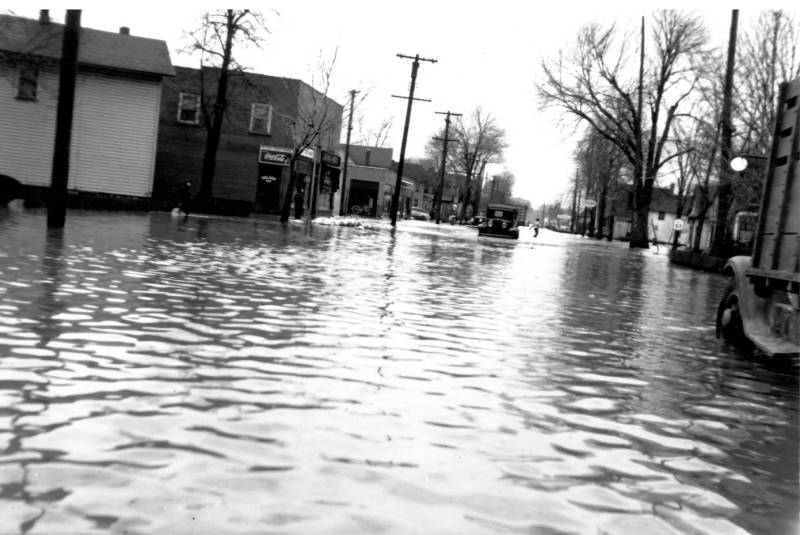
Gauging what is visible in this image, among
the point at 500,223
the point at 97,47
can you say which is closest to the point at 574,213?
the point at 500,223

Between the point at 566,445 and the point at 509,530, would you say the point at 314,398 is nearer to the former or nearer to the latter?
the point at 566,445

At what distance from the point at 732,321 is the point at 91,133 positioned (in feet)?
107

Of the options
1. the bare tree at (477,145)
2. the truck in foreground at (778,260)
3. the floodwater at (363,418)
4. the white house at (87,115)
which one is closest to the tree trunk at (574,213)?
the bare tree at (477,145)

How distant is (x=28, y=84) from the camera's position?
118 feet

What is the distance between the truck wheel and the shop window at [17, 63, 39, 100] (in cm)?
3265

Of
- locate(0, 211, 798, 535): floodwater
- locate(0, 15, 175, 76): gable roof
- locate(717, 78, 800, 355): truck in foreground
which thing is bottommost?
locate(0, 211, 798, 535): floodwater

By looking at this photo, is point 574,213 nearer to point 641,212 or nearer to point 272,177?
point 641,212

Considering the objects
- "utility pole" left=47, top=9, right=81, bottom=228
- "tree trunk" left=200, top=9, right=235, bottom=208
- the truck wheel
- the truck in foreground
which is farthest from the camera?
"tree trunk" left=200, top=9, right=235, bottom=208

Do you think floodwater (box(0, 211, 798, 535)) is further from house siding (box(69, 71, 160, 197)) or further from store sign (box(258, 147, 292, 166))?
store sign (box(258, 147, 292, 166))

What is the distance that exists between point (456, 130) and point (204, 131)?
216ft

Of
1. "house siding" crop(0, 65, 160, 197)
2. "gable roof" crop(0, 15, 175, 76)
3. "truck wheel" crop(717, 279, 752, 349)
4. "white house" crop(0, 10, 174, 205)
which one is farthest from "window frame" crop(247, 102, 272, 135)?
"truck wheel" crop(717, 279, 752, 349)

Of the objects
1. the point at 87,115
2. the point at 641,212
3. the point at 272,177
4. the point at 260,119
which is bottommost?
the point at 272,177

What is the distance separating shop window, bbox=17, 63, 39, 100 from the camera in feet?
116

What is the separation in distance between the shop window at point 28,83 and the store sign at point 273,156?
15095mm
